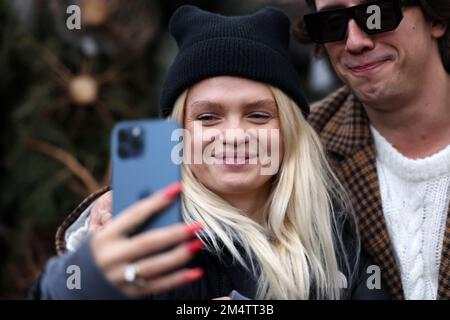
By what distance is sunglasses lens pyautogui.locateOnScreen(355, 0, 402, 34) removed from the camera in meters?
2.03

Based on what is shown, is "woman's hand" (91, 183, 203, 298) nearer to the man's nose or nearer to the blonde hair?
the blonde hair

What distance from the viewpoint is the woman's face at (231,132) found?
178 cm

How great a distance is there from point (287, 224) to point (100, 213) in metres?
0.51

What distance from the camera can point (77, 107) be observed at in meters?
3.20

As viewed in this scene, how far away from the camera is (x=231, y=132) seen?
69.4 inches

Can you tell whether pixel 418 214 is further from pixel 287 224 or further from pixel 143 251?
pixel 143 251

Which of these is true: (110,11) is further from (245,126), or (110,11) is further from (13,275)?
(245,126)

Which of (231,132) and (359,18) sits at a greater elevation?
A: (359,18)

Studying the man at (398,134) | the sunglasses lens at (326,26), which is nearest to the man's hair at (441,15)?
the man at (398,134)

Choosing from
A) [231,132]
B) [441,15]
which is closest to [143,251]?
[231,132]

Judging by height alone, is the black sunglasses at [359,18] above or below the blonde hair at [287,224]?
above

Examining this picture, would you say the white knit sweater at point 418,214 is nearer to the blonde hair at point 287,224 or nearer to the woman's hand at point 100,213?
the blonde hair at point 287,224
